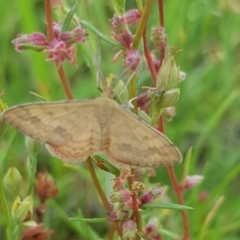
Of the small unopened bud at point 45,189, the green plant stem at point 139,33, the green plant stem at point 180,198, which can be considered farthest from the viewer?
the small unopened bud at point 45,189

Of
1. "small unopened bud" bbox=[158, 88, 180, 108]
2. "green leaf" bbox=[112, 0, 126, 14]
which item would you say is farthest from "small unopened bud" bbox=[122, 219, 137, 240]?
"green leaf" bbox=[112, 0, 126, 14]

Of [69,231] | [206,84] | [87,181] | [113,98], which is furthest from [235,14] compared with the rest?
[113,98]

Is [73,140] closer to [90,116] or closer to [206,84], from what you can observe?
[90,116]

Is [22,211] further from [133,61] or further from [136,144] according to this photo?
[133,61]

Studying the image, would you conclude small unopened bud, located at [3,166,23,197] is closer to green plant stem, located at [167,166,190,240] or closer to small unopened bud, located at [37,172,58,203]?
small unopened bud, located at [37,172,58,203]

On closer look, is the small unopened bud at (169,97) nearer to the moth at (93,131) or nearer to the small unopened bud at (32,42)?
the moth at (93,131)

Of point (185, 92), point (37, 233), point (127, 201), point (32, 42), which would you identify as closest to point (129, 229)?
point (127, 201)

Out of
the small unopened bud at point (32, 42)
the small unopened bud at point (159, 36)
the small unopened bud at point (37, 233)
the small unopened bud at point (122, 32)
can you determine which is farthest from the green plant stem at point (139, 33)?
the small unopened bud at point (37, 233)
